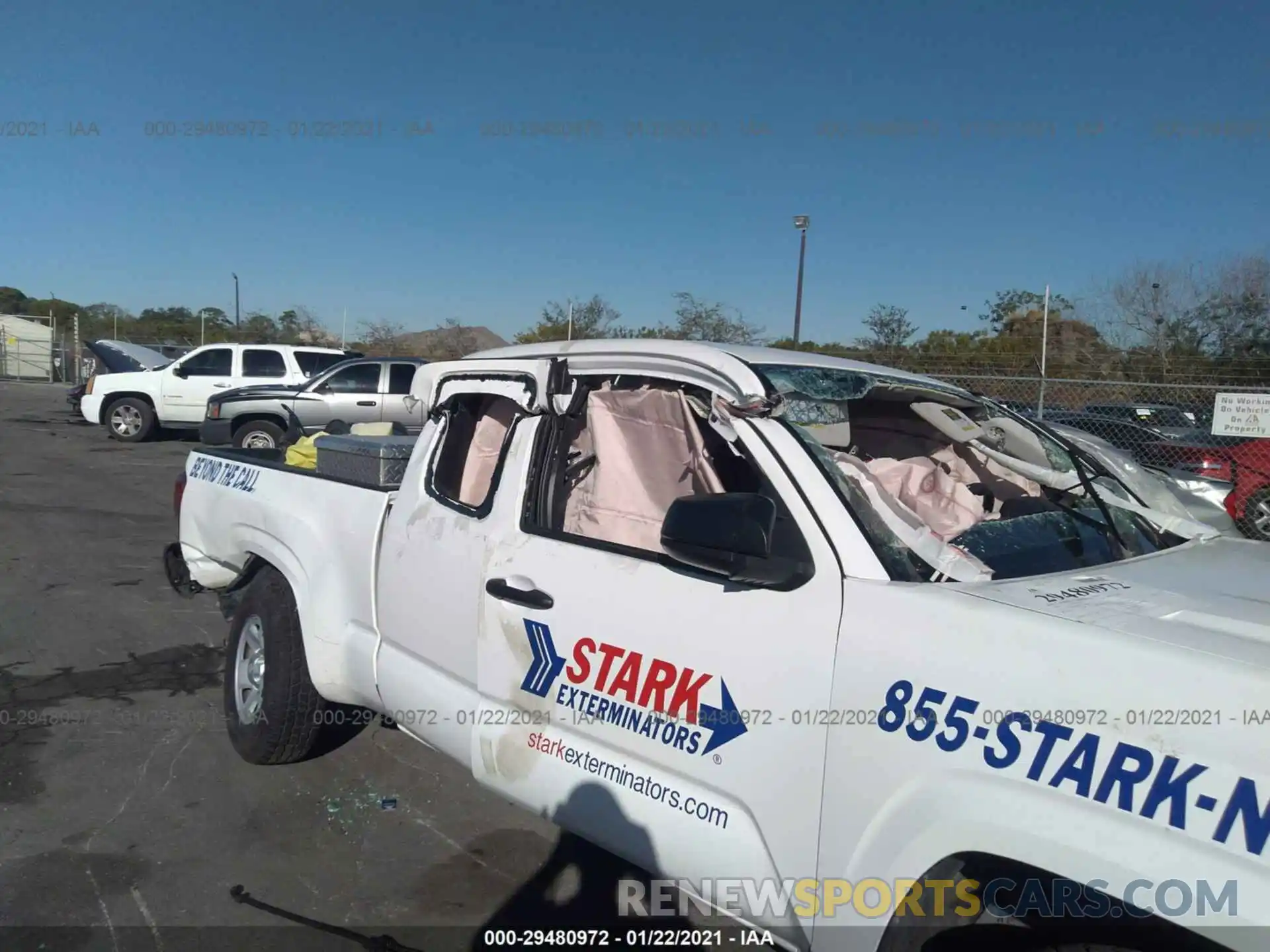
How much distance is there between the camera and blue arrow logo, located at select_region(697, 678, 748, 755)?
231cm

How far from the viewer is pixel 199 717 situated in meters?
4.71

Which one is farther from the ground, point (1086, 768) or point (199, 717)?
point (1086, 768)

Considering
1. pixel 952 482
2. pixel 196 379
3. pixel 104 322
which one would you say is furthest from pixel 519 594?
pixel 104 322

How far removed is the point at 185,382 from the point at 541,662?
53.5 feet

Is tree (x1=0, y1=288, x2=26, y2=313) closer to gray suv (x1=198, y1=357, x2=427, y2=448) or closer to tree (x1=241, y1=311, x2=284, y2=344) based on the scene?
tree (x1=241, y1=311, x2=284, y2=344)

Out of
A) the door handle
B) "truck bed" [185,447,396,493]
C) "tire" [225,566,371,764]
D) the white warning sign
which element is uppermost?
the white warning sign

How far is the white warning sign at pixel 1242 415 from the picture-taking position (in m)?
8.11

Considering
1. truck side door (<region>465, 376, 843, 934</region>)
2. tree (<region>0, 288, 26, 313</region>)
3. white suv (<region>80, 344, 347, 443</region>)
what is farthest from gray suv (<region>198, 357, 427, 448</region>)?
tree (<region>0, 288, 26, 313</region>)

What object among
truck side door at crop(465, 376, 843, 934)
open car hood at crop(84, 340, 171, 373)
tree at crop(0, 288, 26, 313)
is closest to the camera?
truck side door at crop(465, 376, 843, 934)

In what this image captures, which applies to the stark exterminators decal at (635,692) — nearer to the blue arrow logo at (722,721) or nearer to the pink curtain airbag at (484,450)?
the blue arrow logo at (722,721)

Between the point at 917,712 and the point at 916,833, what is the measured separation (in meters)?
0.25

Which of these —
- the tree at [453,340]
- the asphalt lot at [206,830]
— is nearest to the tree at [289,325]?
the tree at [453,340]

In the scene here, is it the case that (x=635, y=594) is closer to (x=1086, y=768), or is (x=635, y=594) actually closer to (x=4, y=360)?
(x=1086, y=768)

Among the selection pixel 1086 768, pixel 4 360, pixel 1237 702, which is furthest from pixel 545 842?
pixel 4 360
